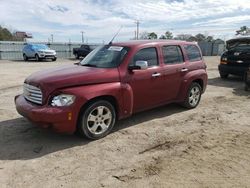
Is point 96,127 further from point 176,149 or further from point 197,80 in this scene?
point 197,80

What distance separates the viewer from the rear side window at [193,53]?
7016 millimetres

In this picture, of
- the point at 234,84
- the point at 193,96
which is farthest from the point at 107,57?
the point at 234,84

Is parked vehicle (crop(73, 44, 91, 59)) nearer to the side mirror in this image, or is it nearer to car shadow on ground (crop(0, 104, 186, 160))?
car shadow on ground (crop(0, 104, 186, 160))

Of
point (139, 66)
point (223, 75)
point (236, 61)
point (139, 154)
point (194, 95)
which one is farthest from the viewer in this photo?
point (223, 75)

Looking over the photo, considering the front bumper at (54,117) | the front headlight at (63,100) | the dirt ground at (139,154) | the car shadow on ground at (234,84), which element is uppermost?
the front headlight at (63,100)

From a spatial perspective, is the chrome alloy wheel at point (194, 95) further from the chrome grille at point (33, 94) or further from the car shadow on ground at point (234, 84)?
the chrome grille at point (33, 94)

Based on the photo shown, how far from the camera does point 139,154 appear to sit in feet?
14.7

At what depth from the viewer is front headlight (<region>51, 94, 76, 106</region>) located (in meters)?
4.65

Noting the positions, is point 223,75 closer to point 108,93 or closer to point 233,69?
point 233,69

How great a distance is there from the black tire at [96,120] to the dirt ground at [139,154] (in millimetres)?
160

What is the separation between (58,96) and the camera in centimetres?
466

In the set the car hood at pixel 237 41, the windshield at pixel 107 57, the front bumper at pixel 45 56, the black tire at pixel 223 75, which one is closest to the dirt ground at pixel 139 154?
the windshield at pixel 107 57

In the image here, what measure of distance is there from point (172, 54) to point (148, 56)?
0.81m

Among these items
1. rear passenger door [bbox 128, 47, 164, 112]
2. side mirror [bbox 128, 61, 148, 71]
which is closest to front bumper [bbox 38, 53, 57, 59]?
rear passenger door [bbox 128, 47, 164, 112]
